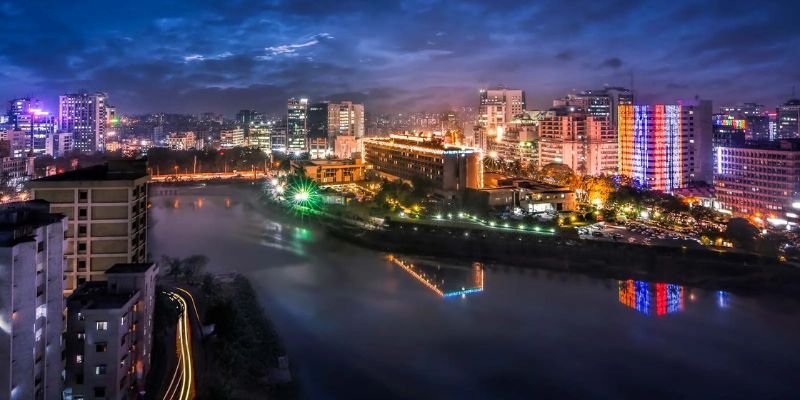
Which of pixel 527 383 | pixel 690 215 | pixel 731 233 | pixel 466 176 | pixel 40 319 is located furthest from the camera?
pixel 466 176

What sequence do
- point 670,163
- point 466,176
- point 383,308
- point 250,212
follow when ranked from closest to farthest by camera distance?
1. point 383,308
2. point 466,176
3. point 250,212
4. point 670,163

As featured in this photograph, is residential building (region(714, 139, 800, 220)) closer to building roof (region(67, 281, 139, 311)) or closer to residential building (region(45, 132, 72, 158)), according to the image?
building roof (region(67, 281, 139, 311))

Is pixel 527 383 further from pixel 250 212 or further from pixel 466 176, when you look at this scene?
pixel 250 212

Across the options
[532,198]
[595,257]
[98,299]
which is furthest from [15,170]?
[595,257]

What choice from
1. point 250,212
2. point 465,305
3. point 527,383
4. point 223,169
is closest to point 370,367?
point 527,383

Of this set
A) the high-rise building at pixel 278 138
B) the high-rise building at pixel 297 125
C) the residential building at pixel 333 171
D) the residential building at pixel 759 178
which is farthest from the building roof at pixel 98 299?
the high-rise building at pixel 278 138

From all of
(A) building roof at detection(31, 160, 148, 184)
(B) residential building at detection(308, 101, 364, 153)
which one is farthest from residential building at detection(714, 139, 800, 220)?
(B) residential building at detection(308, 101, 364, 153)

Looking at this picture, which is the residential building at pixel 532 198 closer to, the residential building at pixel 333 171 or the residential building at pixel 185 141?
the residential building at pixel 333 171
